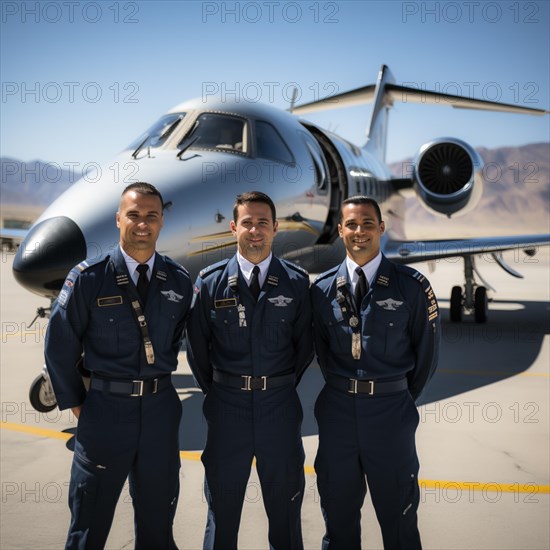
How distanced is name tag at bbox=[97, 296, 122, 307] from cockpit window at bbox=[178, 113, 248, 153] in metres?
3.91

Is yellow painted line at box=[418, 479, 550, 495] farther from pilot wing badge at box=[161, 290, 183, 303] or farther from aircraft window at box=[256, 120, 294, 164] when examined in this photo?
aircraft window at box=[256, 120, 294, 164]

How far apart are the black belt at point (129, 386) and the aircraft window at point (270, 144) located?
15.2ft

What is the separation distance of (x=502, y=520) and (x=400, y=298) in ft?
5.58

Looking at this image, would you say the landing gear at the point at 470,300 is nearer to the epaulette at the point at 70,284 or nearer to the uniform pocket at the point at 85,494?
the epaulette at the point at 70,284

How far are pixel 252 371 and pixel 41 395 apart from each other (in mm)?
3427

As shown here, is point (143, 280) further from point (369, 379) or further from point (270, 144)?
point (270, 144)

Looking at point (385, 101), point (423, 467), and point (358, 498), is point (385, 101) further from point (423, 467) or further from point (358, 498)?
point (358, 498)

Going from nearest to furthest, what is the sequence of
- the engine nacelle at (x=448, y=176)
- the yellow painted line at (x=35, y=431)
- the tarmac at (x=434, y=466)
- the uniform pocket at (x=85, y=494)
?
1. the uniform pocket at (x=85, y=494)
2. the tarmac at (x=434, y=466)
3. the yellow painted line at (x=35, y=431)
4. the engine nacelle at (x=448, y=176)

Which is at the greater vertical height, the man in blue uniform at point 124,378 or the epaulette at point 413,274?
the epaulette at point 413,274

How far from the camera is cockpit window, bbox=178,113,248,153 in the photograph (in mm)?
6988

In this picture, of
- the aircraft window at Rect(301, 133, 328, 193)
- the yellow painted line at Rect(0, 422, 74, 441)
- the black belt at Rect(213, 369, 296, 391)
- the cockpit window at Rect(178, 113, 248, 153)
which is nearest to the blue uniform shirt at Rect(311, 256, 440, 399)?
the black belt at Rect(213, 369, 296, 391)

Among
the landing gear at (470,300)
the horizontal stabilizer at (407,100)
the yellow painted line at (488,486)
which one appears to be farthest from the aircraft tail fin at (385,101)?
the yellow painted line at (488,486)

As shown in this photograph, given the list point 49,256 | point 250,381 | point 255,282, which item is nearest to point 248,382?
point 250,381

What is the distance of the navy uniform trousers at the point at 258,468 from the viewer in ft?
10.3
